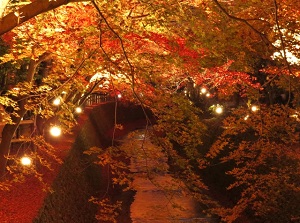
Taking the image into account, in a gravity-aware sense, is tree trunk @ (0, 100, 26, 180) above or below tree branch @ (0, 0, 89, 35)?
below

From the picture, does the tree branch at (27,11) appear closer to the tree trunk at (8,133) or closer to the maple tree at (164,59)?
the maple tree at (164,59)

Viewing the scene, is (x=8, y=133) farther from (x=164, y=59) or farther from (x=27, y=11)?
(x=27, y=11)

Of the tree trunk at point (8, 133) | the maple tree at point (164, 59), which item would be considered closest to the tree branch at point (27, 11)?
the maple tree at point (164, 59)

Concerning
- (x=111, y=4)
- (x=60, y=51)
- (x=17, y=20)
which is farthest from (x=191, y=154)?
(x=17, y=20)

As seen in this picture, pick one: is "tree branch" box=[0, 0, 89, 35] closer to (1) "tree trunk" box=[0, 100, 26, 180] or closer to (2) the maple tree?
(2) the maple tree

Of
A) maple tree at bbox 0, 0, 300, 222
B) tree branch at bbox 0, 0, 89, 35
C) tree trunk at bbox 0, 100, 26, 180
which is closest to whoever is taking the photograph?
tree branch at bbox 0, 0, 89, 35

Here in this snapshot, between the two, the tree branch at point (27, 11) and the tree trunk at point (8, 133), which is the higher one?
the tree branch at point (27, 11)

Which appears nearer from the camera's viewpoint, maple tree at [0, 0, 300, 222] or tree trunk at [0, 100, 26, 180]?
maple tree at [0, 0, 300, 222]

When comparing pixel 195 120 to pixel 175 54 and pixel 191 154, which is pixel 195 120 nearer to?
pixel 191 154

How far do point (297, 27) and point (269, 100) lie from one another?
12.1 metres

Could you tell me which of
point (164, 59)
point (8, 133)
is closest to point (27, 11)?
point (164, 59)

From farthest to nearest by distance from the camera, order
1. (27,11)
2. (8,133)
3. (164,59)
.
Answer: (8,133) → (164,59) → (27,11)

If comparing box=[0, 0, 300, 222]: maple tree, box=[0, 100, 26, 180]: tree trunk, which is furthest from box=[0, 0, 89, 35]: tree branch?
box=[0, 100, 26, 180]: tree trunk

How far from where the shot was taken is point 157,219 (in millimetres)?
16688
